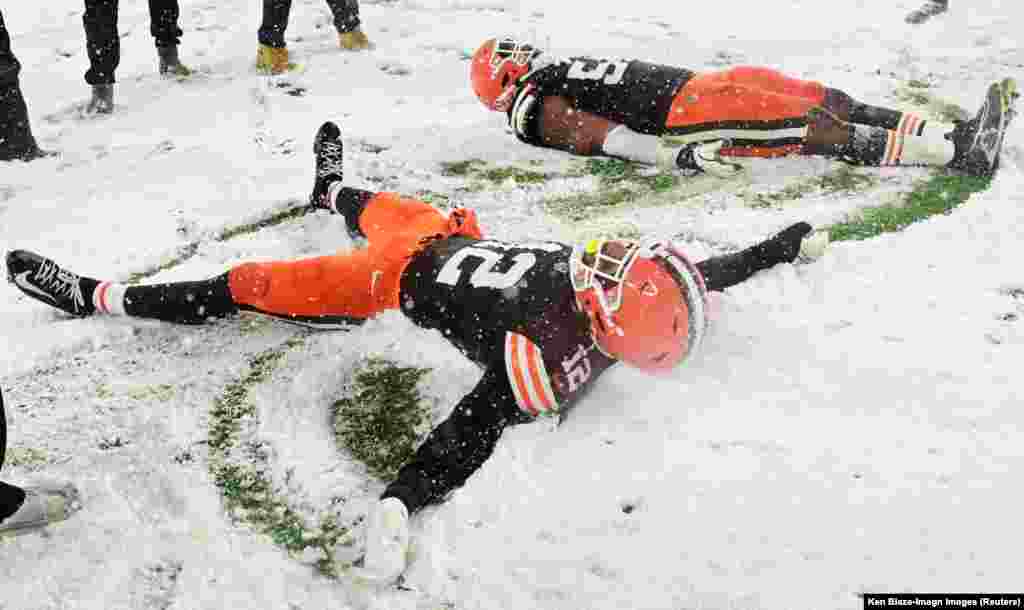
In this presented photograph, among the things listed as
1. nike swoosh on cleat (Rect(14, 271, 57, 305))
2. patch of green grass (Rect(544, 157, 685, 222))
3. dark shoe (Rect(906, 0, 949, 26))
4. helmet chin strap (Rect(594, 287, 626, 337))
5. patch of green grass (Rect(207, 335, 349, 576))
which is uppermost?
dark shoe (Rect(906, 0, 949, 26))

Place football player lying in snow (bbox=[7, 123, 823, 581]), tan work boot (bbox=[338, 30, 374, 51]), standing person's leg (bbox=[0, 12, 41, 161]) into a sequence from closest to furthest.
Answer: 1. football player lying in snow (bbox=[7, 123, 823, 581])
2. standing person's leg (bbox=[0, 12, 41, 161])
3. tan work boot (bbox=[338, 30, 374, 51])

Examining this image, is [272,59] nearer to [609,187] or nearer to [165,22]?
[165,22]

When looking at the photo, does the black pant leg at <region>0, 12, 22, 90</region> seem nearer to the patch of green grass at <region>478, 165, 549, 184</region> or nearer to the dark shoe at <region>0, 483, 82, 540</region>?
the patch of green grass at <region>478, 165, 549, 184</region>

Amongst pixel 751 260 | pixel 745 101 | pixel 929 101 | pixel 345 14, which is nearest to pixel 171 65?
pixel 345 14

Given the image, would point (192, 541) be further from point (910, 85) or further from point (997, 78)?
point (997, 78)

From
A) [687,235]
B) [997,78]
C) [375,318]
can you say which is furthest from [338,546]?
[997,78]

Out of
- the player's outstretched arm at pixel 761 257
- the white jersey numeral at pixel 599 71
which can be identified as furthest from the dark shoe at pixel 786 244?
the white jersey numeral at pixel 599 71

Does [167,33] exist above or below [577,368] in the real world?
above

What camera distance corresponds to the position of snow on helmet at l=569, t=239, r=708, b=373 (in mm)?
2553

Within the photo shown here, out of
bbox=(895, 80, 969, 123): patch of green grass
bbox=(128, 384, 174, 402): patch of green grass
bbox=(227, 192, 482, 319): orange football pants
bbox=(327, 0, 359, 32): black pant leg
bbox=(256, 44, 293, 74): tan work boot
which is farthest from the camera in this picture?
bbox=(327, 0, 359, 32): black pant leg

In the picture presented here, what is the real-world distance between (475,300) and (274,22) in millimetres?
3475

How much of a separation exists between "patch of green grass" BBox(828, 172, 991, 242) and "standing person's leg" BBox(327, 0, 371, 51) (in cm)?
354

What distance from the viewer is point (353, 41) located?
602cm

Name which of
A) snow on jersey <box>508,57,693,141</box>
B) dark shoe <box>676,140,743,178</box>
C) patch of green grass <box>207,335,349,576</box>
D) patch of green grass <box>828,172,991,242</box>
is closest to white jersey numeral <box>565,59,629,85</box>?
snow on jersey <box>508,57,693,141</box>
